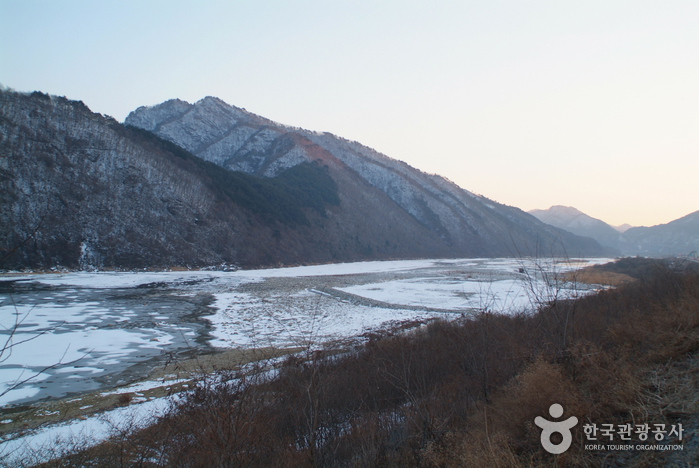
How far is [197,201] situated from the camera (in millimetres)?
59031

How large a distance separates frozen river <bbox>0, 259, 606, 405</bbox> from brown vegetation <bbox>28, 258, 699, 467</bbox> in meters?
1.39

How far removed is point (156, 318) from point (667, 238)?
18552cm

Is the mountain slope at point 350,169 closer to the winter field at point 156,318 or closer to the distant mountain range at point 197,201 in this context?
the distant mountain range at point 197,201

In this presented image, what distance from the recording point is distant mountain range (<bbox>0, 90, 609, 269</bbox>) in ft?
136

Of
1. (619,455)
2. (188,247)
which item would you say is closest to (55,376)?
(619,455)

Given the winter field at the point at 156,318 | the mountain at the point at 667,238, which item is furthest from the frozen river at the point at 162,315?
the mountain at the point at 667,238

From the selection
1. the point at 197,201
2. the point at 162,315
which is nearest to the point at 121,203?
the point at 197,201

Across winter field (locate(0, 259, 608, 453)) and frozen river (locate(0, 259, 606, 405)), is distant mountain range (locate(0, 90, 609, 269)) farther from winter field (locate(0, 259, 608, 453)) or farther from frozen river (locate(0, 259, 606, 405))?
frozen river (locate(0, 259, 606, 405))

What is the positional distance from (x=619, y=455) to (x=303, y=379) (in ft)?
19.8

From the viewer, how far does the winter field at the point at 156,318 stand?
10492 mm

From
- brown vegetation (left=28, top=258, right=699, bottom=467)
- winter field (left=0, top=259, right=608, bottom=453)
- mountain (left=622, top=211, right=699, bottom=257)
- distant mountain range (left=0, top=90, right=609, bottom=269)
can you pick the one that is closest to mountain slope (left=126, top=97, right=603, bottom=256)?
distant mountain range (left=0, top=90, right=609, bottom=269)

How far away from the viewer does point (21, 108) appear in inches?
1887

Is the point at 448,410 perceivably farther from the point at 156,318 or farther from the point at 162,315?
the point at 162,315

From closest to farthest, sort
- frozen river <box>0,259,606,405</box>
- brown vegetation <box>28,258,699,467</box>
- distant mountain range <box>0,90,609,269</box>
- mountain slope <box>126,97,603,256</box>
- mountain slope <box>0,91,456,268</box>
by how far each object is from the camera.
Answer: brown vegetation <box>28,258,699,467</box> < frozen river <box>0,259,606,405</box> < mountain slope <box>0,91,456,268</box> < distant mountain range <box>0,90,609,269</box> < mountain slope <box>126,97,603,256</box>
